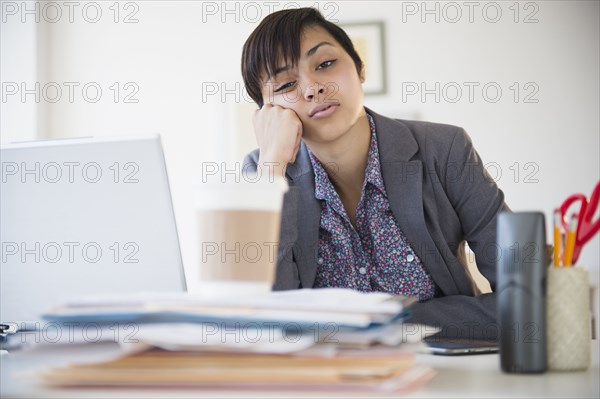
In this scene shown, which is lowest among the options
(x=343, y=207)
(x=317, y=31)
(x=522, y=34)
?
(x=343, y=207)

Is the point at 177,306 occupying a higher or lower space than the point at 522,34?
lower

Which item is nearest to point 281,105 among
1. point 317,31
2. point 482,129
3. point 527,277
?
point 317,31

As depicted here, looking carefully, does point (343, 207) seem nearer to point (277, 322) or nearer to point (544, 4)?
point (277, 322)

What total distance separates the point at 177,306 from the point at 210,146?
3.04m

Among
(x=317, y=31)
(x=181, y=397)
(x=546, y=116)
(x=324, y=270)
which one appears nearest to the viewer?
(x=181, y=397)

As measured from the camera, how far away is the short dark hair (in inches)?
65.4

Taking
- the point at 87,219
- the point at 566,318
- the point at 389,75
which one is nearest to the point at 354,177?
the point at 87,219

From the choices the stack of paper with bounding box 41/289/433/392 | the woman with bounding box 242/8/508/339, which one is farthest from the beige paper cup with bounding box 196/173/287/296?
the woman with bounding box 242/8/508/339

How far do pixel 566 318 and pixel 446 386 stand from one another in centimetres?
17

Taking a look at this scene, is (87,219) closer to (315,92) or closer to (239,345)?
(239,345)

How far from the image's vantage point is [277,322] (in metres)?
0.62

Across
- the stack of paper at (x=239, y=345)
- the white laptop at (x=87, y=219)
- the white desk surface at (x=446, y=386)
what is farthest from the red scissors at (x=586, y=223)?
the white laptop at (x=87, y=219)

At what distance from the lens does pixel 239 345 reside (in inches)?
24.1

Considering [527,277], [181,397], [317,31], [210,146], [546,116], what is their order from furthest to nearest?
[210,146] < [546,116] < [317,31] < [527,277] < [181,397]
